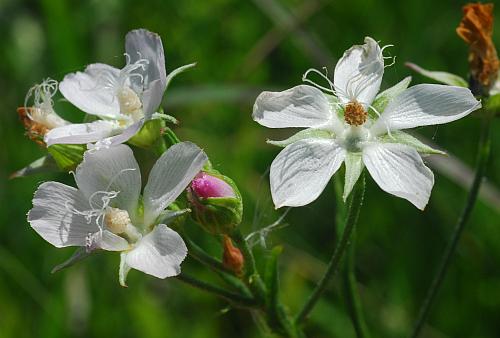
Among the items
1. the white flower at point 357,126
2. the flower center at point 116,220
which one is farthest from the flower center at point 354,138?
the flower center at point 116,220

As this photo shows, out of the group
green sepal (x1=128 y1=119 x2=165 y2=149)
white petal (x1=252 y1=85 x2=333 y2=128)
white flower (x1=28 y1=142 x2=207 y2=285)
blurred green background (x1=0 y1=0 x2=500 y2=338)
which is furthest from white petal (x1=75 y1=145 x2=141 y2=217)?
blurred green background (x1=0 y1=0 x2=500 y2=338)

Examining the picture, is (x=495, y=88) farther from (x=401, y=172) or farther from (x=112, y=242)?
(x=112, y=242)

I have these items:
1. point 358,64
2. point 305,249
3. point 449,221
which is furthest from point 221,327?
point 358,64

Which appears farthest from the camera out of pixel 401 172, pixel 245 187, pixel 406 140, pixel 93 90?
pixel 245 187

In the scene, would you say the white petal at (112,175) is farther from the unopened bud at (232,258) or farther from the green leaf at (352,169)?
the green leaf at (352,169)

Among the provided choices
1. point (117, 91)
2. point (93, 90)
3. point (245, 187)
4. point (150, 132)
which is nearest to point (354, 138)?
point (150, 132)

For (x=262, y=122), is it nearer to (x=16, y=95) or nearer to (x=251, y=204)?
(x=251, y=204)
